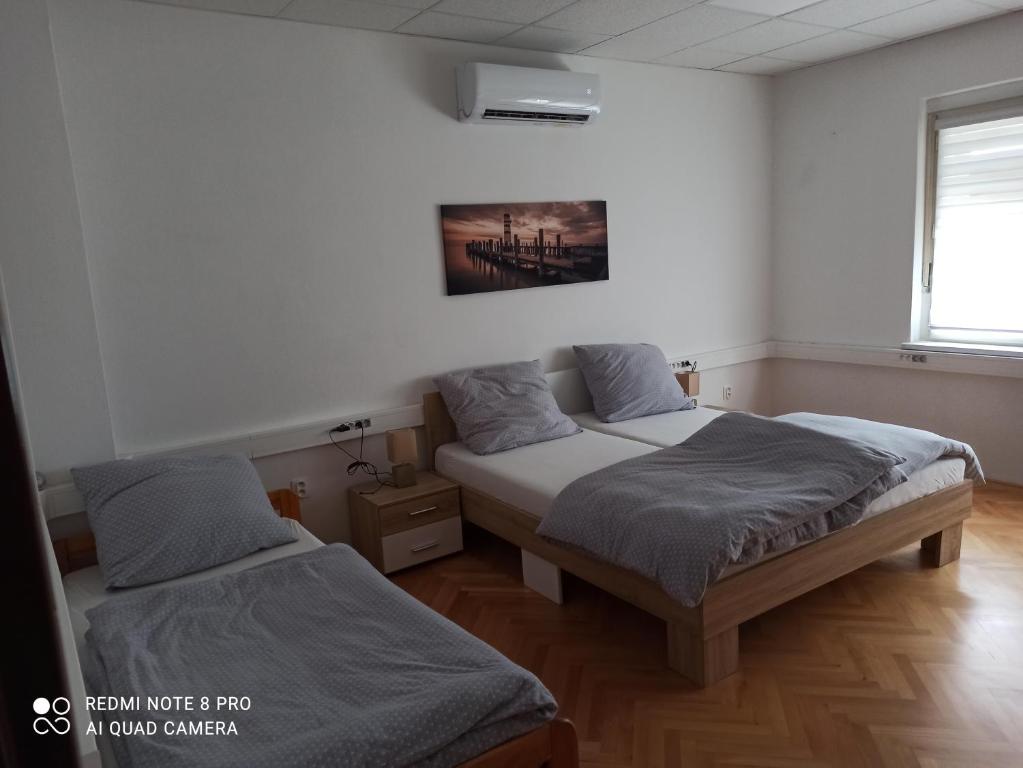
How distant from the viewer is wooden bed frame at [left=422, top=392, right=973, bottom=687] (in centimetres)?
253

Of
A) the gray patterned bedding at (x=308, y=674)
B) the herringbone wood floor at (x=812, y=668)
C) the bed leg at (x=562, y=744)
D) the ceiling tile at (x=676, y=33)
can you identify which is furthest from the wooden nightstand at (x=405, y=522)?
the ceiling tile at (x=676, y=33)

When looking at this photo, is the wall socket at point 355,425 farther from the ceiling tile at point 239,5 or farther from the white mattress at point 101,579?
the ceiling tile at point 239,5

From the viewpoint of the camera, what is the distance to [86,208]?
3043 mm

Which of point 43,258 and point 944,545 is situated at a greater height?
point 43,258

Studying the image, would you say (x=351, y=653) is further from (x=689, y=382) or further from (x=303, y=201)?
(x=689, y=382)

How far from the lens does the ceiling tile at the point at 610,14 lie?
11.4 feet

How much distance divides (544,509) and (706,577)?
0.90 metres

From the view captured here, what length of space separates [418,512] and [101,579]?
4.56 feet

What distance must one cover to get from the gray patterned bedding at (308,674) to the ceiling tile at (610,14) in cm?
275

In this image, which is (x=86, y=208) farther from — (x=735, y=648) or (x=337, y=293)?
(x=735, y=648)

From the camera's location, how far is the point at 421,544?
3.65 metres

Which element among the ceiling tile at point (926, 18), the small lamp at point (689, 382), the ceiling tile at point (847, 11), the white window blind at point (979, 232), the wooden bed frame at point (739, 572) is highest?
the ceiling tile at point (847, 11)

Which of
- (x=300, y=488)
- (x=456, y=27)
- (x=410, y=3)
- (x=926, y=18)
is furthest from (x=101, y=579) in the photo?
(x=926, y=18)

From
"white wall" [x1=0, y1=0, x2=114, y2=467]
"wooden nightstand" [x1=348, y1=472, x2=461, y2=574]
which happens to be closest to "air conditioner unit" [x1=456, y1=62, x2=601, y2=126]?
"white wall" [x1=0, y1=0, x2=114, y2=467]
